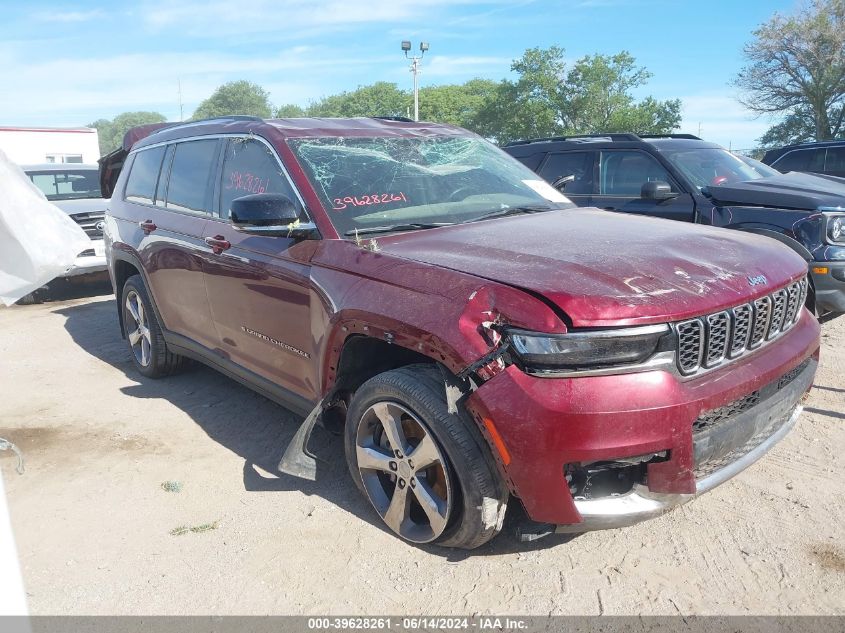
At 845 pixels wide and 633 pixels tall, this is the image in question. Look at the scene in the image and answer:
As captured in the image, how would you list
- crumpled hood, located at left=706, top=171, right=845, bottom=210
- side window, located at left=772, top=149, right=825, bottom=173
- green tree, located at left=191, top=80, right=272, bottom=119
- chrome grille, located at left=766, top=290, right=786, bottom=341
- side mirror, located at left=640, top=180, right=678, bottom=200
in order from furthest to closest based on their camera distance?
green tree, located at left=191, top=80, right=272, bottom=119 < side window, located at left=772, top=149, right=825, bottom=173 < side mirror, located at left=640, top=180, right=678, bottom=200 < crumpled hood, located at left=706, top=171, right=845, bottom=210 < chrome grille, located at left=766, top=290, right=786, bottom=341

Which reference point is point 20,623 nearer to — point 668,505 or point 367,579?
point 367,579

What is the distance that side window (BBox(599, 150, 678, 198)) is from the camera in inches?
267

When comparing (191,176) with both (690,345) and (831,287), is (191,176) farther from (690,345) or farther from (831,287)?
(831,287)

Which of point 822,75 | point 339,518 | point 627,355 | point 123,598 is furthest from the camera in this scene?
point 822,75

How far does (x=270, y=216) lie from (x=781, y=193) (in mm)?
4601

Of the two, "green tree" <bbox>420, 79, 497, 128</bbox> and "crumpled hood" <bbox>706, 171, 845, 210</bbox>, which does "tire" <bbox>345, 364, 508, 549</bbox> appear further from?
"green tree" <bbox>420, 79, 497, 128</bbox>

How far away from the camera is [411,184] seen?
3.78 metres

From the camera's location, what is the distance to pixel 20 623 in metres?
2.00

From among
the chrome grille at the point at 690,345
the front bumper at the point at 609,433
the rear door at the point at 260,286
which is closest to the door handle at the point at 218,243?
the rear door at the point at 260,286

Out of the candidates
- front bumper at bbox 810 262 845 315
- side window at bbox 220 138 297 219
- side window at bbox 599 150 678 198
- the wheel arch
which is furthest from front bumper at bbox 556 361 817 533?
side window at bbox 599 150 678 198

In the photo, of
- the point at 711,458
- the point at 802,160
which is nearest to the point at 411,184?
the point at 711,458

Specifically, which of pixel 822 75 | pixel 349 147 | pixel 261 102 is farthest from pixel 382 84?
pixel 349 147

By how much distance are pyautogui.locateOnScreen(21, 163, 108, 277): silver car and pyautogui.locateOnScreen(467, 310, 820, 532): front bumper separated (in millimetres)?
7992

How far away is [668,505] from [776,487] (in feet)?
4.17
